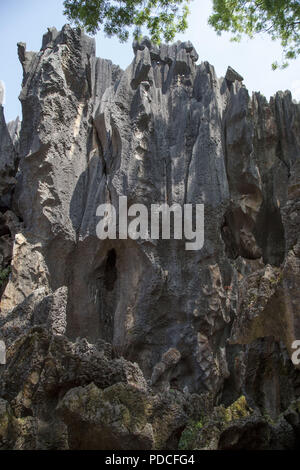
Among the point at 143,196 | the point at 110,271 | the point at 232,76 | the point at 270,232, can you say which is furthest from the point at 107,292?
the point at 232,76

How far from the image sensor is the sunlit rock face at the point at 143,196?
40.7 ft

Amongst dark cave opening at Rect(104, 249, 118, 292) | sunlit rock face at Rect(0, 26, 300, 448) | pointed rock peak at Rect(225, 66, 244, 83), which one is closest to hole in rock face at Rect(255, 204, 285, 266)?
sunlit rock face at Rect(0, 26, 300, 448)

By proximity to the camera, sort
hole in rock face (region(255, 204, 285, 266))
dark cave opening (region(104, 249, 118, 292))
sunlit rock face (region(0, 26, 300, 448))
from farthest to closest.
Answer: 1. hole in rock face (region(255, 204, 285, 266))
2. dark cave opening (region(104, 249, 118, 292))
3. sunlit rock face (region(0, 26, 300, 448))

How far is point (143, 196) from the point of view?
13672mm

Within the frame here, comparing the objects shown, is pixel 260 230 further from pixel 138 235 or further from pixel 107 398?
pixel 107 398

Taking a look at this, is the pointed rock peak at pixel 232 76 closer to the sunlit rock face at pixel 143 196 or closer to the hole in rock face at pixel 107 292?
the sunlit rock face at pixel 143 196

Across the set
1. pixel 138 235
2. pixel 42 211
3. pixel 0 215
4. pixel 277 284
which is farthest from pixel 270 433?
pixel 0 215

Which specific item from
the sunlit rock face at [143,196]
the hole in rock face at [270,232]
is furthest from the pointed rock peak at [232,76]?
the hole in rock face at [270,232]

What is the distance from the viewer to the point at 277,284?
19.5 ft

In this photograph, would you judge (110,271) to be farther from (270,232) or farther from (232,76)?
(232,76)

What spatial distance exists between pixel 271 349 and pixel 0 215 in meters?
10.3

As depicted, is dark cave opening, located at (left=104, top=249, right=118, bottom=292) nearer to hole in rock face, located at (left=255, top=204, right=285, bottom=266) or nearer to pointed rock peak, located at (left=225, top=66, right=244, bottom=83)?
hole in rock face, located at (left=255, top=204, right=285, bottom=266)

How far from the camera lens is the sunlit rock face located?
12406mm
